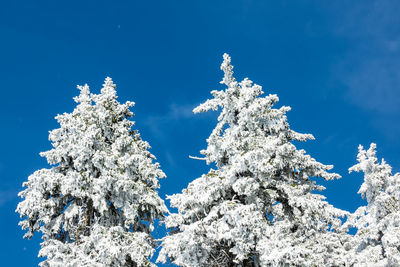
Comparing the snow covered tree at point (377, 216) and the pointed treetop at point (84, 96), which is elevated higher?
the pointed treetop at point (84, 96)

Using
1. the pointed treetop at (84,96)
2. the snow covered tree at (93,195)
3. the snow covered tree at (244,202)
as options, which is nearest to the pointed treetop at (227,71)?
the snow covered tree at (244,202)

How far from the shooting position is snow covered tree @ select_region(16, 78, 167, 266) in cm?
1594

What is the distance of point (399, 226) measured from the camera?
57.4ft

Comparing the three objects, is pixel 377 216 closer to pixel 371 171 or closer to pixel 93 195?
pixel 371 171

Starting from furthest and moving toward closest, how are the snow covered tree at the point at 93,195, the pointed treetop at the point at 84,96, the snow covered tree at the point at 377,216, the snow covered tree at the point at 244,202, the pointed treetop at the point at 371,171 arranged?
the pointed treetop at the point at 84,96
the pointed treetop at the point at 371,171
the snow covered tree at the point at 377,216
the snow covered tree at the point at 93,195
the snow covered tree at the point at 244,202

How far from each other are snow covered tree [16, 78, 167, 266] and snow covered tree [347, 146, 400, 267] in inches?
404

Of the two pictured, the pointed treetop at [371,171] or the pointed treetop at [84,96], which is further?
the pointed treetop at [84,96]

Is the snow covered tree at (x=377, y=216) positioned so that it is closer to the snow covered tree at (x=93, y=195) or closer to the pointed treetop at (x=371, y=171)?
the pointed treetop at (x=371, y=171)

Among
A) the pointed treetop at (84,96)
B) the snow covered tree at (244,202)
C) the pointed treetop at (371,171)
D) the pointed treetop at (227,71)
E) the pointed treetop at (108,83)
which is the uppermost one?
the pointed treetop at (108,83)

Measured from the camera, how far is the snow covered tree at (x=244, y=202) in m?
12.9

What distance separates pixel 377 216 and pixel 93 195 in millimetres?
14022

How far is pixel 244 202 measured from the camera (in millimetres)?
14922

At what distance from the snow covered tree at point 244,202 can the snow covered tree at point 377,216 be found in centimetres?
314

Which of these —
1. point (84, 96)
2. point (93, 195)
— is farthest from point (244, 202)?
point (84, 96)
